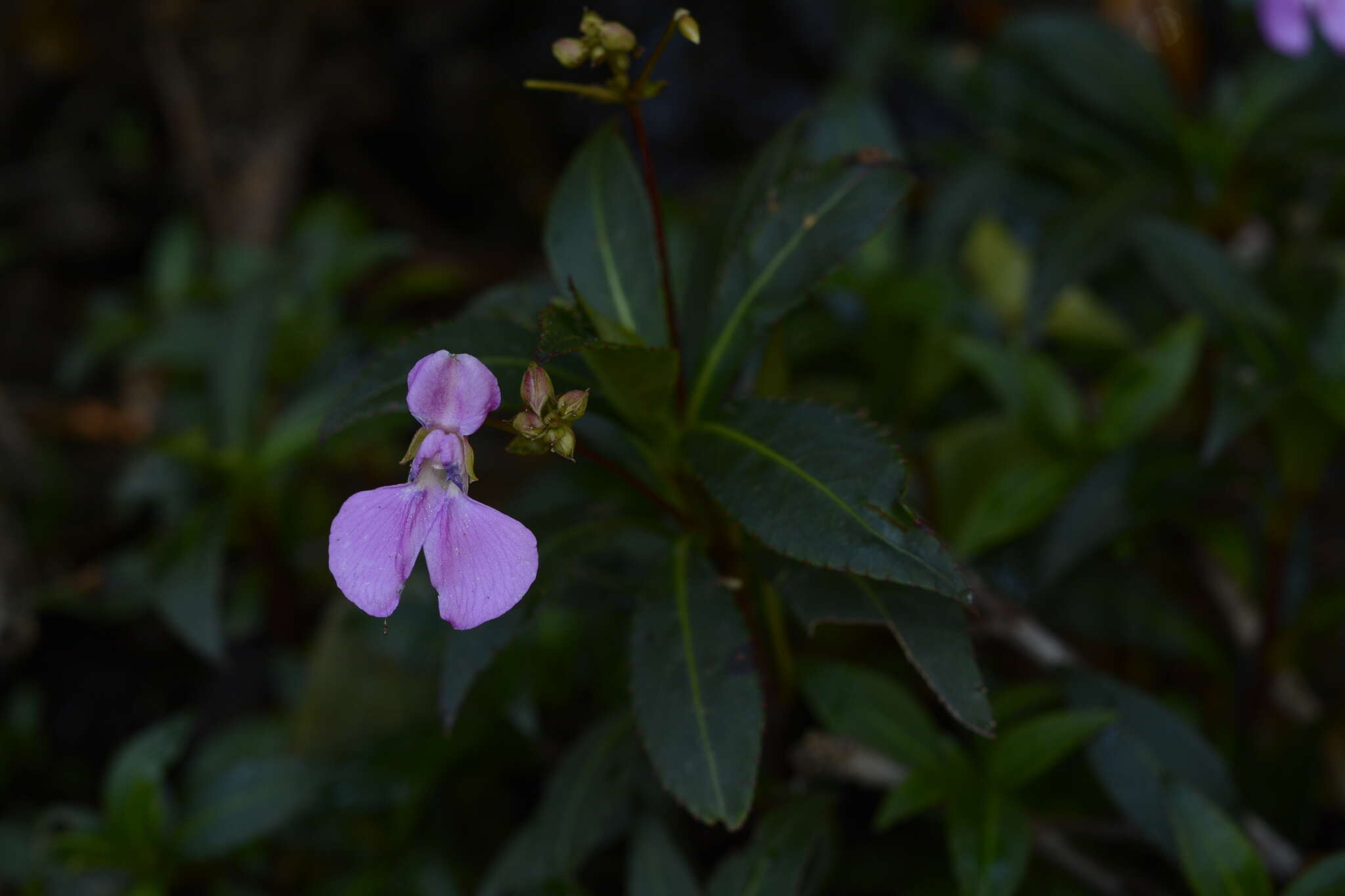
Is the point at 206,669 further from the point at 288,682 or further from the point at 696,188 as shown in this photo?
the point at 696,188

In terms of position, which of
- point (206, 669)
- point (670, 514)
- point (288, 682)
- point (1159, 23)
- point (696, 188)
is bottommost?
point (206, 669)

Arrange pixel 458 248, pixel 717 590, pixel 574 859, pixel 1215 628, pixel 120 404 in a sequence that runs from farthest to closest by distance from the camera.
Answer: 1. pixel 458 248
2. pixel 120 404
3. pixel 1215 628
4. pixel 574 859
5. pixel 717 590

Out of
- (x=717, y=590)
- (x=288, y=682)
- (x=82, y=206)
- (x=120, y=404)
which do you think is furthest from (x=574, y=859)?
(x=82, y=206)

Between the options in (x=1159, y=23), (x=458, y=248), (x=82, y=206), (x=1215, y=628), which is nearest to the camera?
(x=1215, y=628)

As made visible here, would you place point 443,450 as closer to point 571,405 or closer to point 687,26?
point 571,405

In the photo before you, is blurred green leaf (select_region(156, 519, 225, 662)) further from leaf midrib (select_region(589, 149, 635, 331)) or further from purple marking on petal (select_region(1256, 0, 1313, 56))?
purple marking on petal (select_region(1256, 0, 1313, 56))

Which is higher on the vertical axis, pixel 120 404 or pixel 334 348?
pixel 334 348

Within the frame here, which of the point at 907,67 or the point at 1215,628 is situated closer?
the point at 1215,628

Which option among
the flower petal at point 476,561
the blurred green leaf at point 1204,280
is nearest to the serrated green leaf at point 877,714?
the flower petal at point 476,561
